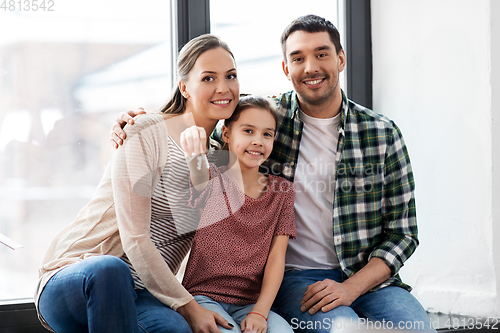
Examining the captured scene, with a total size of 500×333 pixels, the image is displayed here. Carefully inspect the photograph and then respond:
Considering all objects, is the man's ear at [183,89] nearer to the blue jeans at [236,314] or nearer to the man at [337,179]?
the man at [337,179]

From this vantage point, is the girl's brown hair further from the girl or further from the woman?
the girl

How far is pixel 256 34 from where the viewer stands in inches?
69.5

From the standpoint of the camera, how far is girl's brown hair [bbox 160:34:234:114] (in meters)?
1.27

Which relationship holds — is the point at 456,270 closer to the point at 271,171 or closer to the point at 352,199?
the point at 352,199

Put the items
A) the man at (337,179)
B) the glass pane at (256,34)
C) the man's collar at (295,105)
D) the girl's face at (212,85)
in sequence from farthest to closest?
the glass pane at (256,34)
the man's collar at (295,105)
the man at (337,179)
the girl's face at (212,85)

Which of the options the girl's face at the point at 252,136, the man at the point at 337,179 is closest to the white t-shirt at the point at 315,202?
the man at the point at 337,179

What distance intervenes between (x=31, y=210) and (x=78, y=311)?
0.65 meters

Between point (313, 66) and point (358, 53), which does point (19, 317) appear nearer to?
point (313, 66)

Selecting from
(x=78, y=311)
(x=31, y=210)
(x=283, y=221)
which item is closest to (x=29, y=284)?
(x=31, y=210)

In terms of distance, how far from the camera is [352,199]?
4.72 ft

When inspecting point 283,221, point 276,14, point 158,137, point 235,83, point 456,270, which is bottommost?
point 456,270

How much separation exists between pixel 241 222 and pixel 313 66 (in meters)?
0.60

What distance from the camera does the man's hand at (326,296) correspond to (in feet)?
4.06

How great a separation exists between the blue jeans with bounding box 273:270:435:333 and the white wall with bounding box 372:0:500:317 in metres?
0.39
